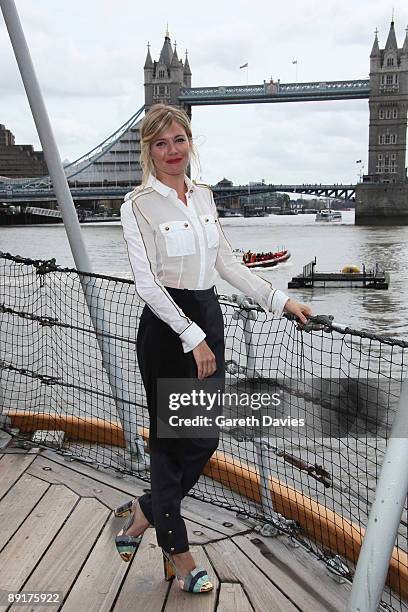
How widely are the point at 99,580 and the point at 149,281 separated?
40.0 inches

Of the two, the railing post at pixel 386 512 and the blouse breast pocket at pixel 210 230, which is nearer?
the railing post at pixel 386 512

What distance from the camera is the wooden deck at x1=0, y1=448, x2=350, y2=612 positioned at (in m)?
2.19

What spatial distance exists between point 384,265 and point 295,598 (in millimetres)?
32853

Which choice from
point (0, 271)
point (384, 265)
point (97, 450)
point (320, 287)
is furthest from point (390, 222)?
point (97, 450)

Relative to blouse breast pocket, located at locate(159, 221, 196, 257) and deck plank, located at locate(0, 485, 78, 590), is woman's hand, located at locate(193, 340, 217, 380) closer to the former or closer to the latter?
blouse breast pocket, located at locate(159, 221, 196, 257)

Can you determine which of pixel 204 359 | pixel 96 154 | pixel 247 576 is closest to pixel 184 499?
pixel 247 576

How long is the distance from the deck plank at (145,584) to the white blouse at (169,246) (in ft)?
2.65

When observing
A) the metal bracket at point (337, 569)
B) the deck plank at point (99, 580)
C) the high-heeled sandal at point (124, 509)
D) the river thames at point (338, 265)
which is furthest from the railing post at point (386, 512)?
the river thames at point (338, 265)

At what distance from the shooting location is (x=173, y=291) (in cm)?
210

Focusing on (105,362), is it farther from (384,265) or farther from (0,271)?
(384,265)

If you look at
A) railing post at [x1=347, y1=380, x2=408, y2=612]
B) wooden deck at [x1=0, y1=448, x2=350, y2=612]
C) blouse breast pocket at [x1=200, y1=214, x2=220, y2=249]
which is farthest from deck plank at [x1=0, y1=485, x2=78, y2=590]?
blouse breast pocket at [x1=200, y1=214, x2=220, y2=249]

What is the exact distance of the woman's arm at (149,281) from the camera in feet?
6.61

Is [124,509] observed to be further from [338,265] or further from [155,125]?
[338,265]

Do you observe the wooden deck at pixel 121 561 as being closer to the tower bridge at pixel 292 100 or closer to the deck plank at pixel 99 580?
the deck plank at pixel 99 580
